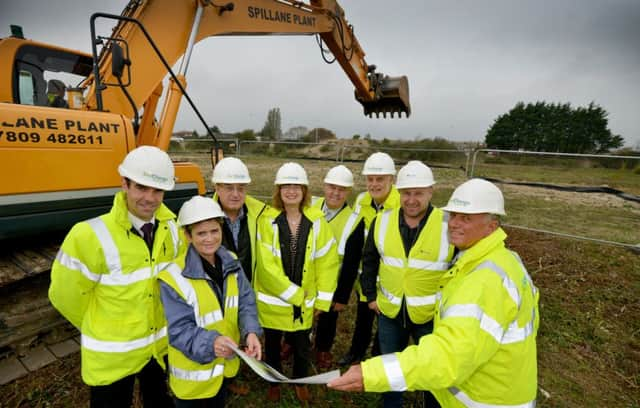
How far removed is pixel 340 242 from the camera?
313 cm

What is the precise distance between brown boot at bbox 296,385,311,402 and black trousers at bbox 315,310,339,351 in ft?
1.79

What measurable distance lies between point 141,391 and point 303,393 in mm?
1358

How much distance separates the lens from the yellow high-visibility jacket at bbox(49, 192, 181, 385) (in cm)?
177

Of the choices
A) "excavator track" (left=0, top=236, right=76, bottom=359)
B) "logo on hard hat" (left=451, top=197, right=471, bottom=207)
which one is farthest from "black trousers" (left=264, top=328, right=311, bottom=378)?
"excavator track" (left=0, top=236, right=76, bottom=359)

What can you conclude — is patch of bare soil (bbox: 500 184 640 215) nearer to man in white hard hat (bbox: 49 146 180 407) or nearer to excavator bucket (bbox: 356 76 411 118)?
excavator bucket (bbox: 356 76 411 118)

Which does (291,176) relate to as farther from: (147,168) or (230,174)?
(147,168)

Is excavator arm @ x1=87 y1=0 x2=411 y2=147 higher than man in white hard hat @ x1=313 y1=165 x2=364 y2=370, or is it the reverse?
excavator arm @ x1=87 y1=0 x2=411 y2=147

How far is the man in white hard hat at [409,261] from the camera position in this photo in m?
2.33

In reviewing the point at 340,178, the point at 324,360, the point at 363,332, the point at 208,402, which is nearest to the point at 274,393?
the point at 324,360

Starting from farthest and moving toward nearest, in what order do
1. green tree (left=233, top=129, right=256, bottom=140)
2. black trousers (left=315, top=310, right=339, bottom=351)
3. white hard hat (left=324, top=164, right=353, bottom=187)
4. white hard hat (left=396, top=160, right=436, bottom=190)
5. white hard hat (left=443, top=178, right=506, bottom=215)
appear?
1. green tree (left=233, top=129, right=256, bottom=140)
2. black trousers (left=315, top=310, right=339, bottom=351)
3. white hard hat (left=324, top=164, right=353, bottom=187)
4. white hard hat (left=396, top=160, right=436, bottom=190)
5. white hard hat (left=443, top=178, right=506, bottom=215)

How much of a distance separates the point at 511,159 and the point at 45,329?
12102mm

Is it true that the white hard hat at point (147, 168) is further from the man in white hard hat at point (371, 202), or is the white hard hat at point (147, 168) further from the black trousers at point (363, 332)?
the black trousers at point (363, 332)

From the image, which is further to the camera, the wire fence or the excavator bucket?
the excavator bucket

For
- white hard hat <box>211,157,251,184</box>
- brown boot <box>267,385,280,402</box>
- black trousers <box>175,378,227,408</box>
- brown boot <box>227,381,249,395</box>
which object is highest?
white hard hat <box>211,157,251,184</box>
